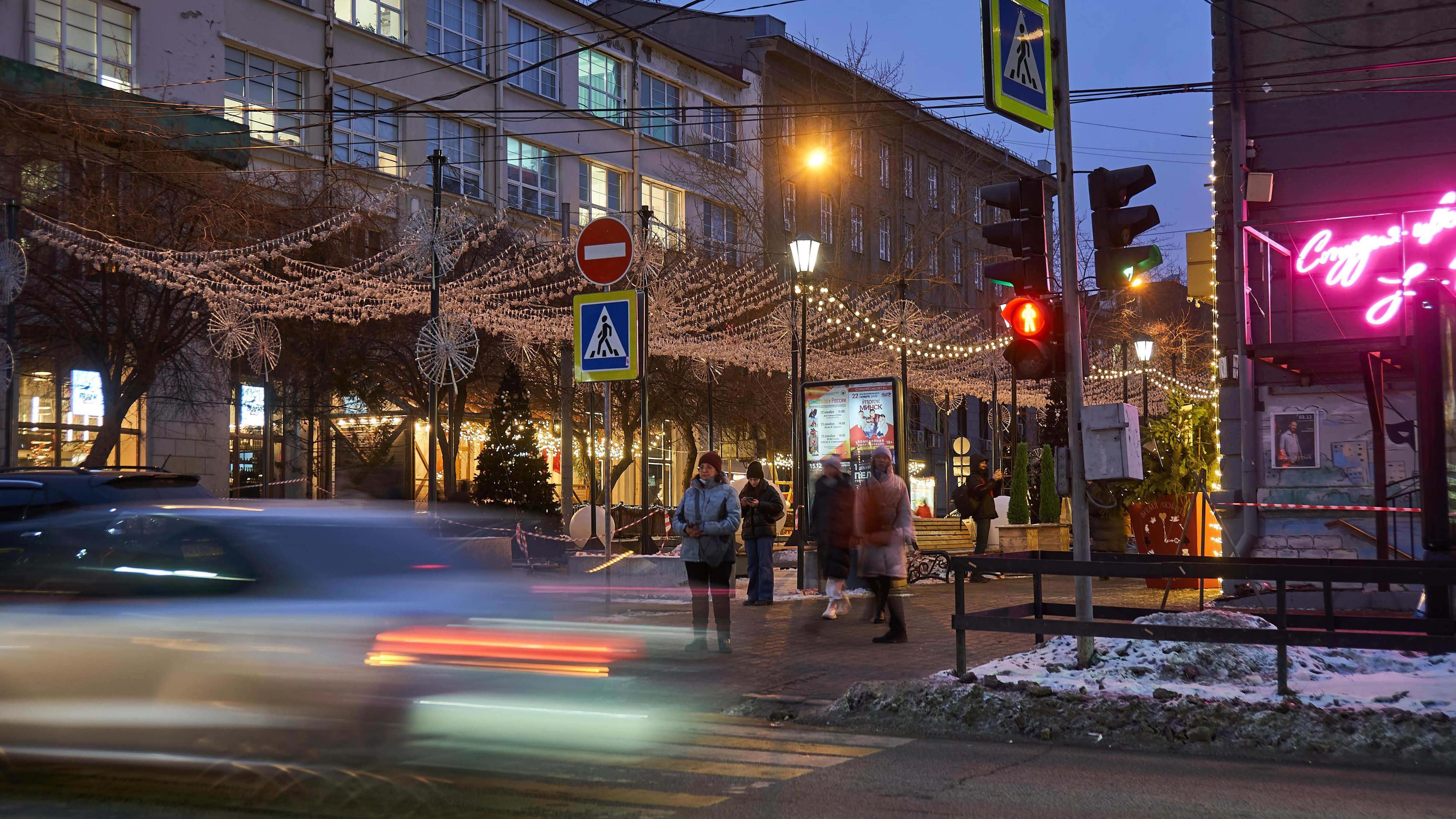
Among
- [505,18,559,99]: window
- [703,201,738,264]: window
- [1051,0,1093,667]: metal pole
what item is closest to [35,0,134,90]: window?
[505,18,559,99]: window

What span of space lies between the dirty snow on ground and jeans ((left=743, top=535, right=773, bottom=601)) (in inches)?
234

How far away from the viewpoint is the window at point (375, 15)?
1414 inches

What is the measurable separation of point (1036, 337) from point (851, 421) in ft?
27.3

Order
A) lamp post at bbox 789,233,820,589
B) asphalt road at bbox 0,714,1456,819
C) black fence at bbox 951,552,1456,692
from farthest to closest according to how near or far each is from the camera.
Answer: lamp post at bbox 789,233,820,589
black fence at bbox 951,552,1456,692
asphalt road at bbox 0,714,1456,819

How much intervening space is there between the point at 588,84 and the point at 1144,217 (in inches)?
1415

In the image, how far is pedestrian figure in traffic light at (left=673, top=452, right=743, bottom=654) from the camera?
1114 cm

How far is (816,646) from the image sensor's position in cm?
1180

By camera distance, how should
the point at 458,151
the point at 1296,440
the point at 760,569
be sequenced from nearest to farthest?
the point at 1296,440, the point at 760,569, the point at 458,151

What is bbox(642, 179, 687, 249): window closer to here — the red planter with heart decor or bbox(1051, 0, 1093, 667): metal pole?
the red planter with heart decor

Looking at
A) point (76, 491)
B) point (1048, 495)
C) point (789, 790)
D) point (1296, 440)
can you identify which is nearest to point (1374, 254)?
point (1296, 440)

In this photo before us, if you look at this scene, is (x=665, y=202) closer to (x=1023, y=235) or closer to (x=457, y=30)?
(x=457, y=30)

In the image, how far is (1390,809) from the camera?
5883mm

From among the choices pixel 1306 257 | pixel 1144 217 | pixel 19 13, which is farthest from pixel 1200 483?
pixel 19 13

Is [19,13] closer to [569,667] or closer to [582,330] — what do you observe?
[582,330]
